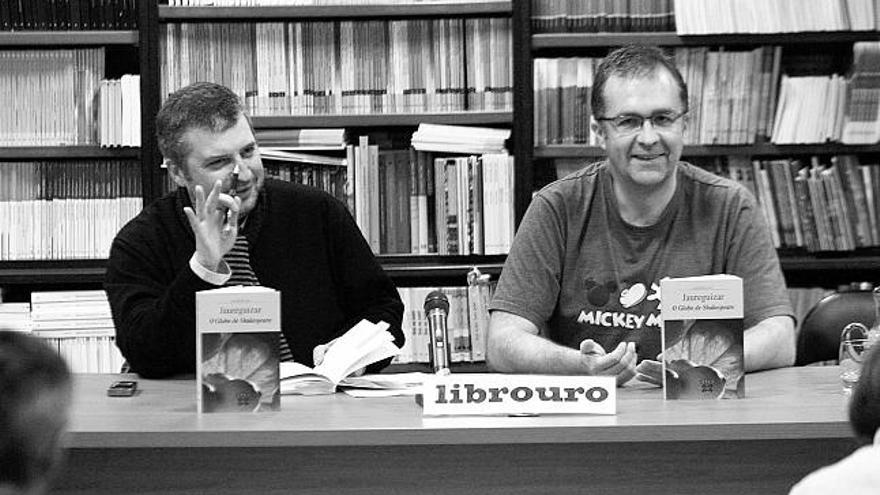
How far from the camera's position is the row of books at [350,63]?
3947 millimetres

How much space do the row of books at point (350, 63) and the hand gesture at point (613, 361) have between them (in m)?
1.68

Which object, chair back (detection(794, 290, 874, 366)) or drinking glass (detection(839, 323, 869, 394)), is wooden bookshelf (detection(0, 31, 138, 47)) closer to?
chair back (detection(794, 290, 874, 366))

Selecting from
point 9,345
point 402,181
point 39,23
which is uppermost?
point 39,23

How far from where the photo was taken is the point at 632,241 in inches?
109

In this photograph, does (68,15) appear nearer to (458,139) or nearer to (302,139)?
(302,139)

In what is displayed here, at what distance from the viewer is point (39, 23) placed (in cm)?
393

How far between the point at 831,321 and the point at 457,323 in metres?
1.29

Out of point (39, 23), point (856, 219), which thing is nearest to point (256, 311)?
point (39, 23)

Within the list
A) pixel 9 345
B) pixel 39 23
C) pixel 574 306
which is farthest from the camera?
pixel 39 23

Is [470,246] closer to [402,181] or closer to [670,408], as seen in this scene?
[402,181]

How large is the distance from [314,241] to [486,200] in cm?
103

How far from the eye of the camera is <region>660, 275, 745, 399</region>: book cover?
7.47 ft

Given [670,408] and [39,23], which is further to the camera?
[39,23]

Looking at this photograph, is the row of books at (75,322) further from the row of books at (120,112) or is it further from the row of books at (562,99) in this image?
the row of books at (562,99)
